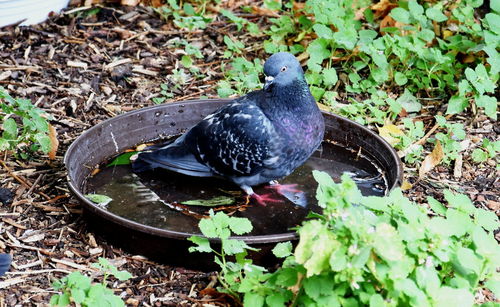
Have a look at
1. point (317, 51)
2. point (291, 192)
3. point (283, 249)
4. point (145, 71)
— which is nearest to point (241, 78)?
point (317, 51)

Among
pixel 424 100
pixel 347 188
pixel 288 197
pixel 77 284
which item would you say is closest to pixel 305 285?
pixel 347 188

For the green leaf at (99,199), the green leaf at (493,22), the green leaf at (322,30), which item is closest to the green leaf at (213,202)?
the green leaf at (99,199)

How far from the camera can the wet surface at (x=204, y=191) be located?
4.35 metres

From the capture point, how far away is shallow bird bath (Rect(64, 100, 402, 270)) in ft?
12.7

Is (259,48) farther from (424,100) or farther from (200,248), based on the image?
(200,248)

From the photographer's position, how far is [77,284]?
3.07 m

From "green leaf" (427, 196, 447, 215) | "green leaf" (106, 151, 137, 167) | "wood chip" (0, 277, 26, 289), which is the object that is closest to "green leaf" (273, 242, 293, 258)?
"green leaf" (427, 196, 447, 215)

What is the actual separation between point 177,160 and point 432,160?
176 cm

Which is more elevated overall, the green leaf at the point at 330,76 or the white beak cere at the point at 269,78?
the white beak cere at the point at 269,78

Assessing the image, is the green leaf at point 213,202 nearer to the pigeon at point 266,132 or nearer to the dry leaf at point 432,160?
the pigeon at point 266,132

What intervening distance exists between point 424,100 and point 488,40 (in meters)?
0.68

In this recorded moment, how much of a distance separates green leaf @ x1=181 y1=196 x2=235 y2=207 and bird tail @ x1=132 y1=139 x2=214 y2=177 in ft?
0.64

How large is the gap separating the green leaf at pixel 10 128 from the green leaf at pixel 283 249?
6.77 ft

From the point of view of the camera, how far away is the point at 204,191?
466cm
